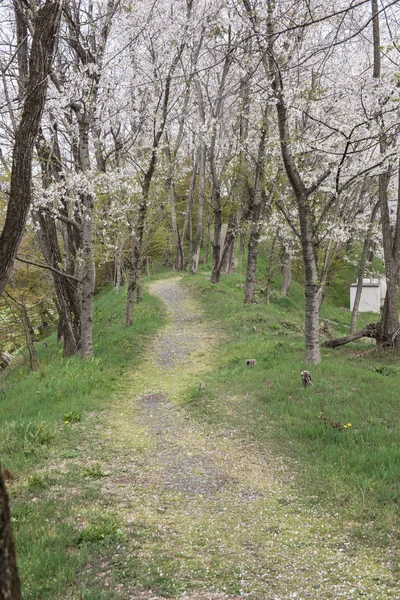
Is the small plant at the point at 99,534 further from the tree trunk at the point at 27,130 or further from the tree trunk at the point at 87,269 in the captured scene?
the tree trunk at the point at 87,269

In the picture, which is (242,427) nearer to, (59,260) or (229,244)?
(59,260)

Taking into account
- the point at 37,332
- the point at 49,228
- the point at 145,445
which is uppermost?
the point at 49,228

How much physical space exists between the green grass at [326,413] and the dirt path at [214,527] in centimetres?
33

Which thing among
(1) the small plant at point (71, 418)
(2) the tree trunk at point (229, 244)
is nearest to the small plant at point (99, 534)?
(1) the small plant at point (71, 418)

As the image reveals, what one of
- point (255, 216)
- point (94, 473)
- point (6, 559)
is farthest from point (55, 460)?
point (255, 216)

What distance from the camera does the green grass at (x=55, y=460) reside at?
3576 millimetres

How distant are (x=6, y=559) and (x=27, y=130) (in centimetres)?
429

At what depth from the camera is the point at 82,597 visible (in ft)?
10.4

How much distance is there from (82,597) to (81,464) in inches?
104

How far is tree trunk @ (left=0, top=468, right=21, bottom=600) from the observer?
5.74 ft

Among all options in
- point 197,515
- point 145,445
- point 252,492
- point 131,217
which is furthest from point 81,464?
point 131,217

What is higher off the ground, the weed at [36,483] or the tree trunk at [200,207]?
the tree trunk at [200,207]

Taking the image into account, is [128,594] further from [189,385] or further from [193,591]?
[189,385]

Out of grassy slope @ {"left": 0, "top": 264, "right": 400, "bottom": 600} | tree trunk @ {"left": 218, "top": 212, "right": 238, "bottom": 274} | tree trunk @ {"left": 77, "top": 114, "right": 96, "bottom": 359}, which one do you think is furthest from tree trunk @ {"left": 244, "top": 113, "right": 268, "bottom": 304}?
tree trunk @ {"left": 77, "top": 114, "right": 96, "bottom": 359}
